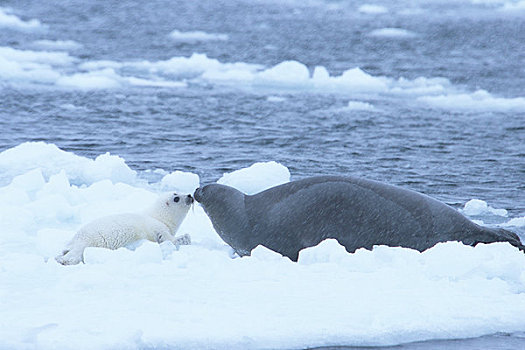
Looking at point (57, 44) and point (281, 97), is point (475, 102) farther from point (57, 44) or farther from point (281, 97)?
point (57, 44)

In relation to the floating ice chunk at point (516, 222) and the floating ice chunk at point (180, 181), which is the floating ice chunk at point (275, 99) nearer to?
the floating ice chunk at point (180, 181)

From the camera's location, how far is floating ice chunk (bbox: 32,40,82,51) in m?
20.8

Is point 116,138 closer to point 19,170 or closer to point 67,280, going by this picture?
point 19,170

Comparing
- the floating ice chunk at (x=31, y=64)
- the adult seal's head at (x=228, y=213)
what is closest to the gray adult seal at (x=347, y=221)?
the adult seal's head at (x=228, y=213)

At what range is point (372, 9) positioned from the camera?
33.4m

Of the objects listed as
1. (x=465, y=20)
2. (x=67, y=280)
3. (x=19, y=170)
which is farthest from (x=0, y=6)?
(x=67, y=280)

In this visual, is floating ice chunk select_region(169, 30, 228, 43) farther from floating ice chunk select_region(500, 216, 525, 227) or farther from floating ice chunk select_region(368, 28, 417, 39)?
floating ice chunk select_region(500, 216, 525, 227)

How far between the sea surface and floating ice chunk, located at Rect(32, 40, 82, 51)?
0.08 metres

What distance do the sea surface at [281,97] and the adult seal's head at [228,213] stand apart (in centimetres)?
188

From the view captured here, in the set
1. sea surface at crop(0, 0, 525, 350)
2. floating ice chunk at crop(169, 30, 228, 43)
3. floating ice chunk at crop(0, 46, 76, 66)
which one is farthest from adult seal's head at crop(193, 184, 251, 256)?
floating ice chunk at crop(169, 30, 228, 43)

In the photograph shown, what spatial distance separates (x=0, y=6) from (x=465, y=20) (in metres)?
14.9

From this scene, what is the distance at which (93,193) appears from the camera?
23.3 feet

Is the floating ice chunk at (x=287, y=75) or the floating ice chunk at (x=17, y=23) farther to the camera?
the floating ice chunk at (x=17, y=23)

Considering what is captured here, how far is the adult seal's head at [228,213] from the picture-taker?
5.71 meters
